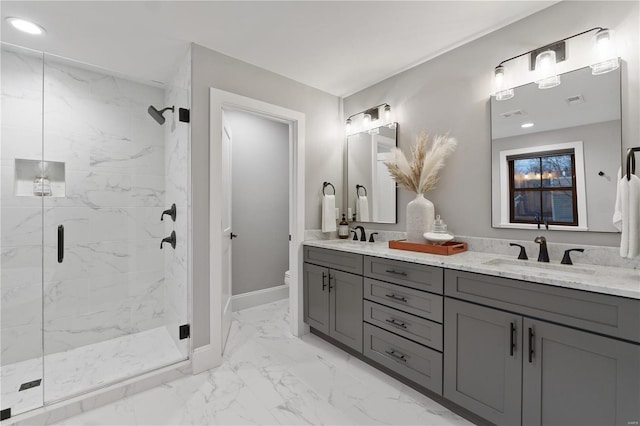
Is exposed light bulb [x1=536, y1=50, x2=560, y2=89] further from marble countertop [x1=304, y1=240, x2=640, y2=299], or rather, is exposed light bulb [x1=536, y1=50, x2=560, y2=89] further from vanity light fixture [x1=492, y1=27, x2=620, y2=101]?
marble countertop [x1=304, y1=240, x2=640, y2=299]

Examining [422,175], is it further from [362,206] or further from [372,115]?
[372,115]

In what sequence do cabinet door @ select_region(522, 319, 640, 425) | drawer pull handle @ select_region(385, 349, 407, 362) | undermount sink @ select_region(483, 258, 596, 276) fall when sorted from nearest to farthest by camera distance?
1. cabinet door @ select_region(522, 319, 640, 425)
2. undermount sink @ select_region(483, 258, 596, 276)
3. drawer pull handle @ select_region(385, 349, 407, 362)

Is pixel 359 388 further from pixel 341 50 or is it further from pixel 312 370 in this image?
pixel 341 50

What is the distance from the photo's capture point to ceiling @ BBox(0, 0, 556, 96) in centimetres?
171

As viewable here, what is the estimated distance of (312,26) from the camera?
6.27 ft

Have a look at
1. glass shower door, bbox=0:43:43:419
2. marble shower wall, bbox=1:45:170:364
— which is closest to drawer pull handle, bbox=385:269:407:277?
marble shower wall, bbox=1:45:170:364

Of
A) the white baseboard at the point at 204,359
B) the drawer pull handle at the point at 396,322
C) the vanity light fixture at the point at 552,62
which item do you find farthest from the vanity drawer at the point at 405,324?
Result: the vanity light fixture at the point at 552,62

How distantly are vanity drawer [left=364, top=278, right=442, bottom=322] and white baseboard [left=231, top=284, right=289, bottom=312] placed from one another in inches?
73.3

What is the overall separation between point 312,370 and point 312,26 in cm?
252

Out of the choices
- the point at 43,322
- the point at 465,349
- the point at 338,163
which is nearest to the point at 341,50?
the point at 338,163

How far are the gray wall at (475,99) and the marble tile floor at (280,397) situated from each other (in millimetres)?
1261

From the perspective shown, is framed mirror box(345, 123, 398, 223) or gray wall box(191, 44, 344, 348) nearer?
gray wall box(191, 44, 344, 348)

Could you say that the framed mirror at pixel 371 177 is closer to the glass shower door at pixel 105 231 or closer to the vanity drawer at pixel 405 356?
the vanity drawer at pixel 405 356

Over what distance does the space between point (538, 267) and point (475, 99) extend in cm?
126
